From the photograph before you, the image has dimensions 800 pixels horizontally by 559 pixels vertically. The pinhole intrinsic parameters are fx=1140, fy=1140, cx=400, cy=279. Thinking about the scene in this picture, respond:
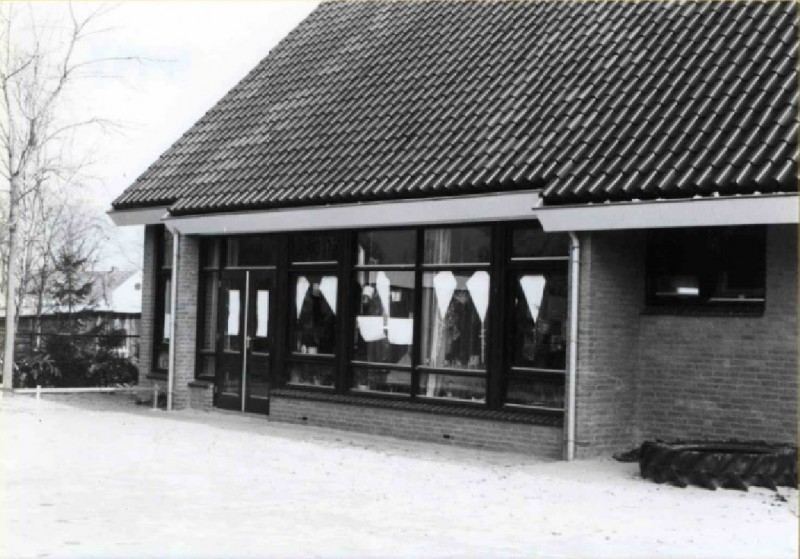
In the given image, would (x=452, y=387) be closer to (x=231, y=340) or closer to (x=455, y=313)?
(x=455, y=313)

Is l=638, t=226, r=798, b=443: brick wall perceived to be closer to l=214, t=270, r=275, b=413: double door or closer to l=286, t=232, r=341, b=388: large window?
l=286, t=232, r=341, b=388: large window

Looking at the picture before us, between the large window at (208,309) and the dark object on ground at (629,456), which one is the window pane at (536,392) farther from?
the large window at (208,309)

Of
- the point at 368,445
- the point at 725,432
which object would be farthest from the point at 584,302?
the point at 368,445

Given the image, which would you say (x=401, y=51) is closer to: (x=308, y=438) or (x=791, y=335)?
(x=308, y=438)

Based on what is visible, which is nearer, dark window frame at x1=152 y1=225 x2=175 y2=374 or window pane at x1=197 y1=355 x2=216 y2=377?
window pane at x1=197 y1=355 x2=216 y2=377

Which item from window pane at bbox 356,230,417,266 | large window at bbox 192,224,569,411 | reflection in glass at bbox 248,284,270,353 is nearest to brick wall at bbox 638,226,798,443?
large window at bbox 192,224,569,411

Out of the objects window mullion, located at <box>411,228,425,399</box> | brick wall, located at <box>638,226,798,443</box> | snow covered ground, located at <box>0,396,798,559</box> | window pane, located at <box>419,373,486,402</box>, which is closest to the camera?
snow covered ground, located at <box>0,396,798,559</box>

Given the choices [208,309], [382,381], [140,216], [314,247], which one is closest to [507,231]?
[382,381]

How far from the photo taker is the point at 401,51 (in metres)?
18.9

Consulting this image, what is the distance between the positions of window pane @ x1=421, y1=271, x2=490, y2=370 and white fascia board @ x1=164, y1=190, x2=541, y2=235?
82 centimetres

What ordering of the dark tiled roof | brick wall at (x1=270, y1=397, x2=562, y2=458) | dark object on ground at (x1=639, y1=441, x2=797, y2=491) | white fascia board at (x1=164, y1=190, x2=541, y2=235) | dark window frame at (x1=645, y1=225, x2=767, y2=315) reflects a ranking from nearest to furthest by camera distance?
dark object on ground at (x1=639, y1=441, x2=797, y2=491)
dark window frame at (x1=645, y1=225, x2=767, y2=315)
the dark tiled roof
brick wall at (x1=270, y1=397, x2=562, y2=458)
white fascia board at (x1=164, y1=190, x2=541, y2=235)

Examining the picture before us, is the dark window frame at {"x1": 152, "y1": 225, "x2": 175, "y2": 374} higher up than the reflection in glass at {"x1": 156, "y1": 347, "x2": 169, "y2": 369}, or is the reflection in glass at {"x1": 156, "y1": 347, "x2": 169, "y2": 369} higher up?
the dark window frame at {"x1": 152, "y1": 225, "x2": 175, "y2": 374}

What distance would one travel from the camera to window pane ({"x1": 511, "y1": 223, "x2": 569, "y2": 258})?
1401 cm

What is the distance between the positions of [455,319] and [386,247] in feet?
5.65
